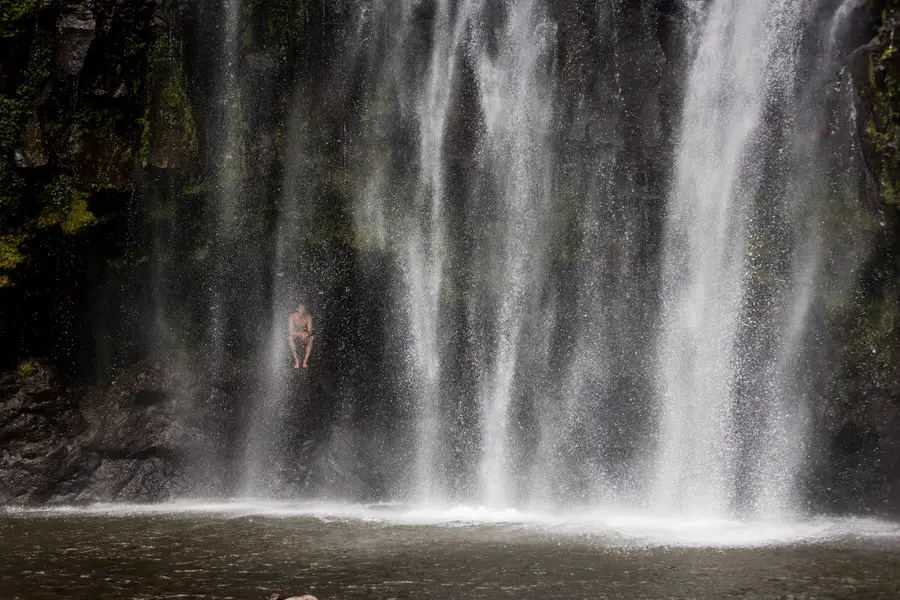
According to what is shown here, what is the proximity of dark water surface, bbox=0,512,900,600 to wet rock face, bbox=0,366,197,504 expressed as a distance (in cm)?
302

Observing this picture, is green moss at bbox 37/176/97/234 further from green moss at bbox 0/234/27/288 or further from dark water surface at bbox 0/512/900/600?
dark water surface at bbox 0/512/900/600

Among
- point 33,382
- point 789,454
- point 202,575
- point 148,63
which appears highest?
point 148,63

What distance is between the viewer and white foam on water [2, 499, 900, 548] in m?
9.80

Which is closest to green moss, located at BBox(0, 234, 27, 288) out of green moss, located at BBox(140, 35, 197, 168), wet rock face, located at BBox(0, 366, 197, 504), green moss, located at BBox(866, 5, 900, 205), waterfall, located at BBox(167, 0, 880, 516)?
wet rock face, located at BBox(0, 366, 197, 504)

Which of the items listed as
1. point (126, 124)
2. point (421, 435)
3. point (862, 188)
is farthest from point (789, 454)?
point (126, 124)

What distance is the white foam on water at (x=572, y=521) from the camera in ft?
32.1

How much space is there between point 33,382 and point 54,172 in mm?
3581

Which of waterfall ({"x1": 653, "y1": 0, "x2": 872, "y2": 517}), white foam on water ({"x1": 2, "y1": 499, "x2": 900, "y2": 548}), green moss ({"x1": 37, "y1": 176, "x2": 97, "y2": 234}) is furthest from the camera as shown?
green moss ({"x1": 37, "y1": 176, "x2": 97, "y2": 234})

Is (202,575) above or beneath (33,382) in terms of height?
beneath

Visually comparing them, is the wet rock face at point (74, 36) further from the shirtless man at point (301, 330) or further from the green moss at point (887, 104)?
the green moss at point (887, 104)

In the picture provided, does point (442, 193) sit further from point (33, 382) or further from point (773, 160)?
point (33, 382)

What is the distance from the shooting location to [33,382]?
13.8m

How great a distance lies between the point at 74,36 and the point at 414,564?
34.6 ft

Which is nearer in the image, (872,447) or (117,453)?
(872,447)
